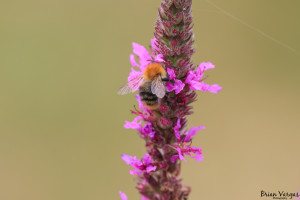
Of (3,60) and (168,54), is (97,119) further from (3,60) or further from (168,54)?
(168,54)

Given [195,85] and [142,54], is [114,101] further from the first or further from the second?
[195,85]

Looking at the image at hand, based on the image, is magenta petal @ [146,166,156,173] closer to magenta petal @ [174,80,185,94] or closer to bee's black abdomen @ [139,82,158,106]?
bee's black abdomen @ [139,82,158,106]

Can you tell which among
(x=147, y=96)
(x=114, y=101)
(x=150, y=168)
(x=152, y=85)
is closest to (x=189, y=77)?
(x=152, y=85)

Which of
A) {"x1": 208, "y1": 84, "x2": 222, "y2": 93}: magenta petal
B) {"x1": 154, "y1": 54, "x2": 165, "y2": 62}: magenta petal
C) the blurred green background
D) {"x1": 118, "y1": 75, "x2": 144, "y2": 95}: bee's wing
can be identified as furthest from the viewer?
the blurred green background

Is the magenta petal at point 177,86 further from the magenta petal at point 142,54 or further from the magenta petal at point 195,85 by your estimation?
the magenta petal at point 142,54

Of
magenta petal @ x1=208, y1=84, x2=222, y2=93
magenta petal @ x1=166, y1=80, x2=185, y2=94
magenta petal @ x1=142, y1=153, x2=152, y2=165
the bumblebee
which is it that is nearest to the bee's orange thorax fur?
the bumblebee

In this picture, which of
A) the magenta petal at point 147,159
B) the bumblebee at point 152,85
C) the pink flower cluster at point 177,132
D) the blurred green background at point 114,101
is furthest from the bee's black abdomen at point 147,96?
the blurred green background at point 114,101

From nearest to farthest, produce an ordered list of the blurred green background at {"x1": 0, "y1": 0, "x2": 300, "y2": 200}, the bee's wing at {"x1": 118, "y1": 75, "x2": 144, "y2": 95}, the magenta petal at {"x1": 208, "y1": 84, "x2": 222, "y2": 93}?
1. the magenta petal at {"x1": 208, "y1": 84, "x2": 222, "y2": 93}
2. the bee's wing at {"x1": 118, "y1": 75, "x2": 144, "y2": 95}
3. the blurred green background at {"x1": 0, "y1": 0, "x2": 300, "y2": 200}
